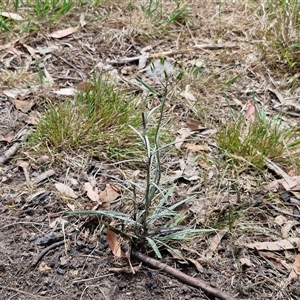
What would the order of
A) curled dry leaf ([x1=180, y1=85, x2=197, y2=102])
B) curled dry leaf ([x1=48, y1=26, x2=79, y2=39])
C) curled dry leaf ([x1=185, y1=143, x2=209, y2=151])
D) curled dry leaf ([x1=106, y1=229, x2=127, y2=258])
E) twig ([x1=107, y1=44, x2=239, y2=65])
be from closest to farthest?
curled dry leaf ([x1=106, y1=229, x2=127, y2=258])
curled dry leaf ([x1=185, y1=143, x2=209, y2=151])
curled dry leaf ([x1=180, y1=85, x2=197, y2=102])
twig ([x1=107, y1=44, x2=239, y2=65])
curled dry leaf ([x1=48, y1=26, x2=79, y2=39])

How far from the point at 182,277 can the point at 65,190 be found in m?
0.62

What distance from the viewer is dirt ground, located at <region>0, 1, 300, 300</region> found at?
179 centimetres

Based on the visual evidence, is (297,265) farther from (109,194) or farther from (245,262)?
(109,194)

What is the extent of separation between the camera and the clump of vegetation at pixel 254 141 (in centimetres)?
228

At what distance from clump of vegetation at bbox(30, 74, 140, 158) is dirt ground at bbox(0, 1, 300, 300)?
68 millimetres

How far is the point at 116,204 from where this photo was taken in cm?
205

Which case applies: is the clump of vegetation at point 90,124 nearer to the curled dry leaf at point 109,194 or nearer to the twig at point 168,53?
the curled dry leaf at point 109,194

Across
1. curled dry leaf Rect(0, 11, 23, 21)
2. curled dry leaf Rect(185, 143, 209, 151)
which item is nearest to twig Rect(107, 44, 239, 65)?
curled dry leaf Rect(0, 11, 23, 21)

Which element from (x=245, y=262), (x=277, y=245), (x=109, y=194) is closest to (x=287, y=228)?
(x=277, y=245)

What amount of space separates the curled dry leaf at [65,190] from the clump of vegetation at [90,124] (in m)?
0.21

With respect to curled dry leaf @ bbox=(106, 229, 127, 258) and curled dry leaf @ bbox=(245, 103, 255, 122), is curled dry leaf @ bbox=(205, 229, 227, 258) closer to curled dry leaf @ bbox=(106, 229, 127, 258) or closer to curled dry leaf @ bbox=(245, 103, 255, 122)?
curled dry leaf @ bbox=(106, 229, 127, 258)

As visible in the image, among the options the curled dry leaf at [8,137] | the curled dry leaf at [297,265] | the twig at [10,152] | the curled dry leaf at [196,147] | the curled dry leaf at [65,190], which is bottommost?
the curled dry leaf at [8,137]

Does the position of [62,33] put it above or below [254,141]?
below

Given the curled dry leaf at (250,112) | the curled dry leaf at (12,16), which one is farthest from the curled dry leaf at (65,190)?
the curled dry leaf at (12,16)
